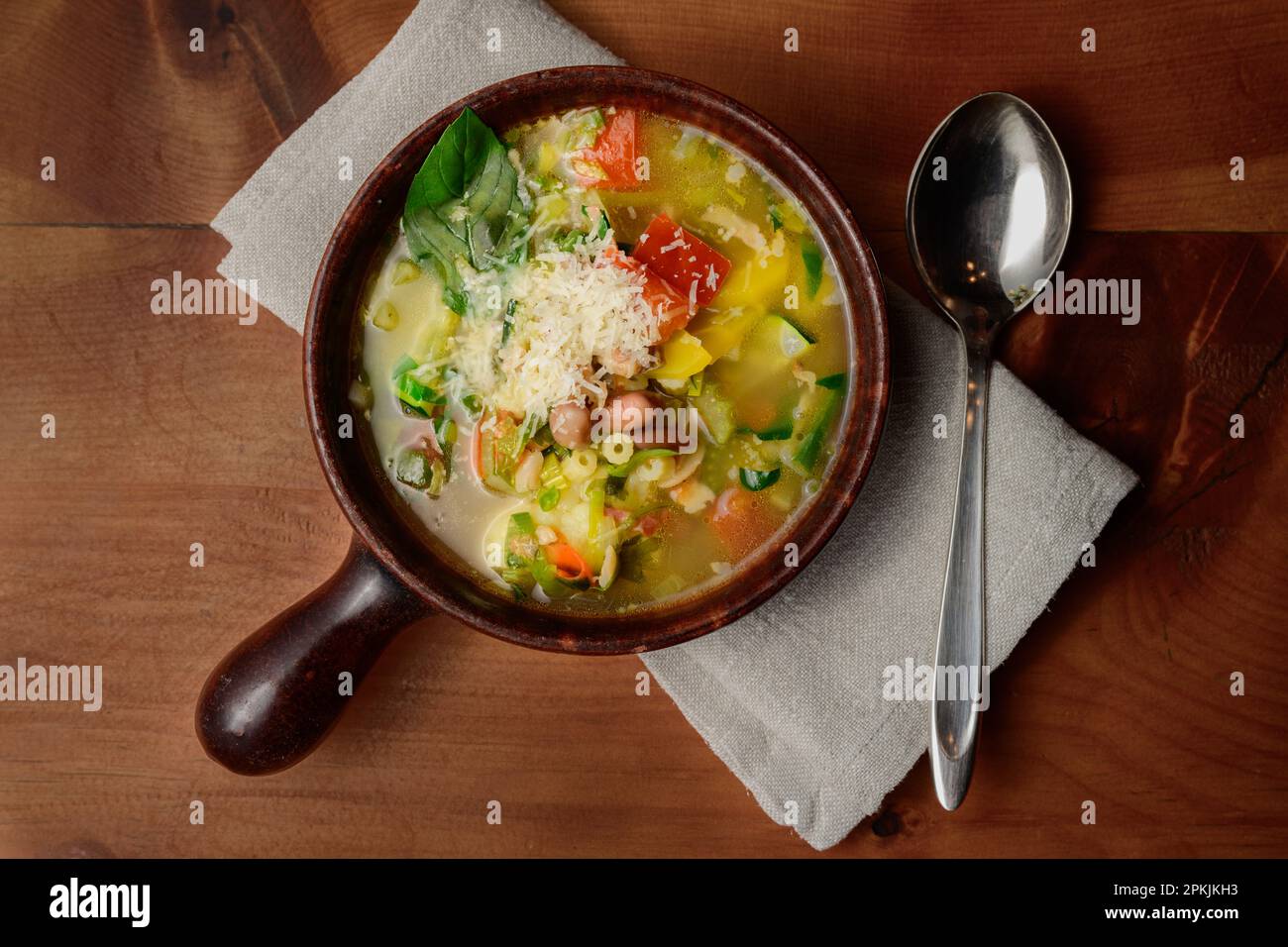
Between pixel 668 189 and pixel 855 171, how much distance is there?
1.42ft

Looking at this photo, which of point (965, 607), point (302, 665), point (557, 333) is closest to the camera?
point (557, 333)

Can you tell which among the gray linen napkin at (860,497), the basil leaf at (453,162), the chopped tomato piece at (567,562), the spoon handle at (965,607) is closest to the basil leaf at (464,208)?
the basil leaf at (453,162)

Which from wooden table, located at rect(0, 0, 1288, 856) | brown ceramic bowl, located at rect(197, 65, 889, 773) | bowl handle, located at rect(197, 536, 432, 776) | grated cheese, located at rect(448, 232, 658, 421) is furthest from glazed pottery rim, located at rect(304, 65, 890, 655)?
wooden table, located at rect(0, 0, 1288, 856)

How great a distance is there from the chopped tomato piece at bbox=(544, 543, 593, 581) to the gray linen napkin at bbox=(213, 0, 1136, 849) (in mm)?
331

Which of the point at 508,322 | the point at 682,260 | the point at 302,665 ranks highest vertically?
the point at 682,260

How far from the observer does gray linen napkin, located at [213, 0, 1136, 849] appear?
6.09ft

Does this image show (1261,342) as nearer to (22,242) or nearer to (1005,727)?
(1005,727)

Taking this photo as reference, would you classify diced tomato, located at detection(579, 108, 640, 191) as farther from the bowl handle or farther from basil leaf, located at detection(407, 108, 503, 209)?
the bowl handle

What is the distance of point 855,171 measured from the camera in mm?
1957

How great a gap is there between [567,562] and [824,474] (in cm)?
48

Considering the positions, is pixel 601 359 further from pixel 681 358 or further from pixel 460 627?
pixel 460 627

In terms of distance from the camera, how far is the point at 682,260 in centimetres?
170

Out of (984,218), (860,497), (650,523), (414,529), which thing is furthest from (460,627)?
(984,218)

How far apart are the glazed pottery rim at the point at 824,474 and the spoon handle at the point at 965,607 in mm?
290
